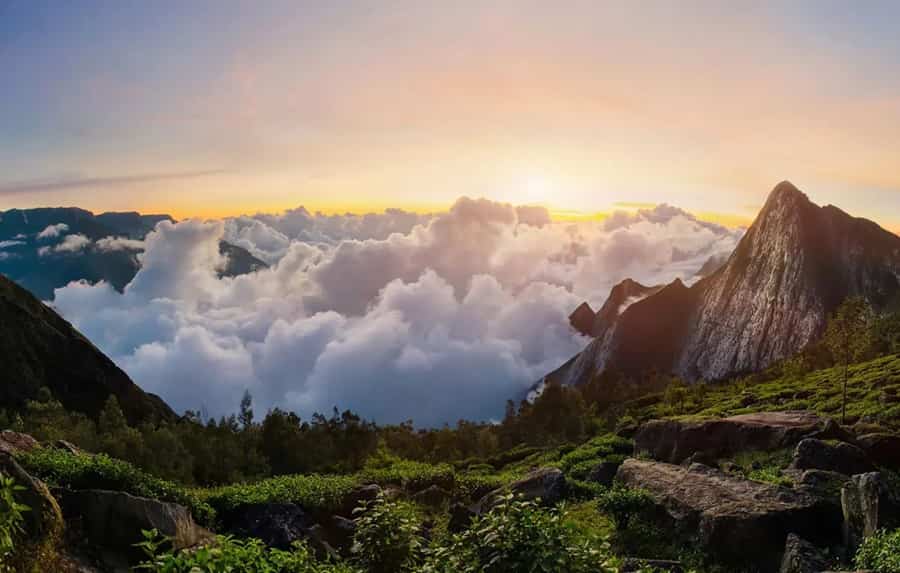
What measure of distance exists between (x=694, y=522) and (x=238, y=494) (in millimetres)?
19249

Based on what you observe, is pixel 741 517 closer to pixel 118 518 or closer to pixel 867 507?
pixel 867 507

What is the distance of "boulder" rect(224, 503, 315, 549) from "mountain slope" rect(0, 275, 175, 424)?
468 ft

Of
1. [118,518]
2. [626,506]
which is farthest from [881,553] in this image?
[118,518]

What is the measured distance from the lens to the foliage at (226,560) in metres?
10.0

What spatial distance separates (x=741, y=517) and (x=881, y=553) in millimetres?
5568

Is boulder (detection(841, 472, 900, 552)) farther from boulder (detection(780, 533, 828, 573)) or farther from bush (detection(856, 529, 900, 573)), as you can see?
boulder (detection(780, 533, 828, 573))

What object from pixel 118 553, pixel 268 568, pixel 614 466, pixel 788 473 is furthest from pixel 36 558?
pixel 614 466

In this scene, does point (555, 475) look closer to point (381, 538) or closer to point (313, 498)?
point (313, 498)

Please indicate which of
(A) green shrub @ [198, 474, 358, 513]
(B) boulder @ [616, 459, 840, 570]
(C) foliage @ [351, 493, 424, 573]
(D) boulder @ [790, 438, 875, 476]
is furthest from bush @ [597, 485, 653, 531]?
(A) green shrub @ [198, 474, 358, 513]

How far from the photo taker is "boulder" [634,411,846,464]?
36844 millimetres

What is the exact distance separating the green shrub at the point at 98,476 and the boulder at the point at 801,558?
20105mm

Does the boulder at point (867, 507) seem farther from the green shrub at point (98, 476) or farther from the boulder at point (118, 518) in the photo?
the green shrub at point (98, 476)

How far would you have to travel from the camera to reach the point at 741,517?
22.3 meters

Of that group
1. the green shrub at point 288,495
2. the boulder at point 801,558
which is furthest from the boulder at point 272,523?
the boulder at point 801,558
